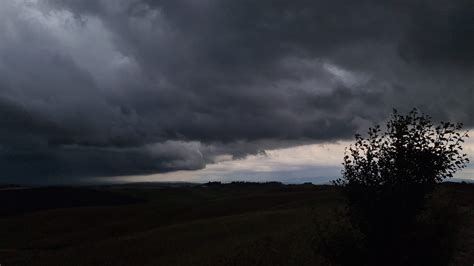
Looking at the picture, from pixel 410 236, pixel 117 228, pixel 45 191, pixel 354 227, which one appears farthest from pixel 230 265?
pixel 45 191

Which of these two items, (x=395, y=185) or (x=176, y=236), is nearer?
(x=395, y=185)

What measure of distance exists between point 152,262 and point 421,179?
23.6 metres

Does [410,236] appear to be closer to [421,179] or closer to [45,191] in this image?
[421,179]

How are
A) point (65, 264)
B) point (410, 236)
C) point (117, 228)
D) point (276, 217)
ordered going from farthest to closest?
point (117, 228)
point (276, 217)
point (65, 264)
point (410, 236)

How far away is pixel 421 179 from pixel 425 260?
311cm

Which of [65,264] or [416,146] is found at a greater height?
[416,146]

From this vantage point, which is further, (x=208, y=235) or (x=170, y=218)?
(x=170, y=218)

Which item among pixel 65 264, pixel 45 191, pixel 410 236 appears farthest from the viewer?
pixel 45 191

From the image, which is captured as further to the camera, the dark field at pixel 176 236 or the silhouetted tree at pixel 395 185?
the dark field at pixel 176 236

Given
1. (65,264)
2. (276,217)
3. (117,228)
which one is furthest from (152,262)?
(117,228)

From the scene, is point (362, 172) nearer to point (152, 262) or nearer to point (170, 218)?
point (152, 262)

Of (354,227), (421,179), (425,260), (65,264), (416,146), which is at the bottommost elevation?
(65,264)

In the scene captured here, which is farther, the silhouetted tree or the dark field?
the dark field

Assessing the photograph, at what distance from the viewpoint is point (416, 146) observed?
17344 mm
